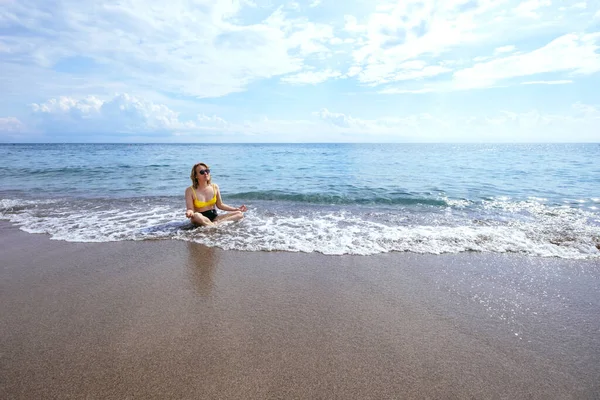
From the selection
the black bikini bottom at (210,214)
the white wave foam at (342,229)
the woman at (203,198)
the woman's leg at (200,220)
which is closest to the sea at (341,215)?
the white wave foam at (342,229)

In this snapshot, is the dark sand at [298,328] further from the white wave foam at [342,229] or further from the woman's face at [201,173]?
the woman's face at [201,173]

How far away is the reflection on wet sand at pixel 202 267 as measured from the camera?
14.7ft

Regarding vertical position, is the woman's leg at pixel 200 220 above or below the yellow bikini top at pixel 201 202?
below

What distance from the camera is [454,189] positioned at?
14062 millimetres

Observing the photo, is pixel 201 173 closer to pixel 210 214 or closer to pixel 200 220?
pixel 210 214

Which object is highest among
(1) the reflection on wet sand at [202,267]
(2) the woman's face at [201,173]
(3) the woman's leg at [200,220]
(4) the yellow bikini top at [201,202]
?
(2) the woman's face at [201,173]

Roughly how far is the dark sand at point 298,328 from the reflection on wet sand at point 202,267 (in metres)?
0.03

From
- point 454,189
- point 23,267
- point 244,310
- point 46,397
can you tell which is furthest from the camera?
point 454,189

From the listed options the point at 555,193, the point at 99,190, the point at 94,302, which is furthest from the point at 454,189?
the point at 99,190

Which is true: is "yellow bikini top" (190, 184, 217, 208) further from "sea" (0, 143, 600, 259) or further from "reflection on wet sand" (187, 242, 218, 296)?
"reflection on wet sand" (187, 242, 218, 296)

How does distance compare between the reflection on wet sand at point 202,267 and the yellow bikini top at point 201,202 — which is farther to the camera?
the yellow bikini top at point 201,202

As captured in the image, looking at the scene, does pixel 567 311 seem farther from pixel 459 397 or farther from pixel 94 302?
pixel 94 302

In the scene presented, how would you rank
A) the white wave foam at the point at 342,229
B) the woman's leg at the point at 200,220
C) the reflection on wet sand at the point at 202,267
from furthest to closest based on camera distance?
the woman's leg at the point at 200,220, the white wave foam at the point at 342,229, the reflection on wet sand at the point at 202,267

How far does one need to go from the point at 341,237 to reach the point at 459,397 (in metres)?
4.48
